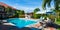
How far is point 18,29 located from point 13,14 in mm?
2606

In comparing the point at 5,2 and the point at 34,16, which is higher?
the point at 5,2

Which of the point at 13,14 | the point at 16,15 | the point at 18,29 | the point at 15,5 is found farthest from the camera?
the point at 13,14

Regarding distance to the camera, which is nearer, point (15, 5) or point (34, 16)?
point (15, 5)

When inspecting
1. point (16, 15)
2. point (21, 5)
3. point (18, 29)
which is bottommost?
point (18, 29)

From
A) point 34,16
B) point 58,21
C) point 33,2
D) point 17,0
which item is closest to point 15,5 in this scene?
point 17,0

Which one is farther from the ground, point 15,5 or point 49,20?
point 15,5

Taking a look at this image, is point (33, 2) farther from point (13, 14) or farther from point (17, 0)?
point (13, 14)

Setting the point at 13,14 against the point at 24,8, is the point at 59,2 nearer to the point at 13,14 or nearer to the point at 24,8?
the point at 24,8

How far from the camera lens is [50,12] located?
11477mm

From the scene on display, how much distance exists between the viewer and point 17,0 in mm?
10523

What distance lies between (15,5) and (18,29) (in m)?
1.87

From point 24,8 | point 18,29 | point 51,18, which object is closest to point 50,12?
point 51,18

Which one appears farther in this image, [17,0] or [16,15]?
[16,15]

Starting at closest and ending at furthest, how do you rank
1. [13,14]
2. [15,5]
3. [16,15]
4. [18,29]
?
[18,29] → [15,5] → [16,15] → [13,14]
